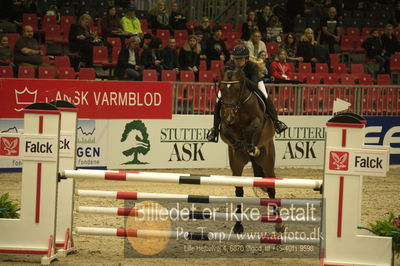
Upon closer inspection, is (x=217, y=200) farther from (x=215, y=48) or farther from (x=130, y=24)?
(x=130, y=24)

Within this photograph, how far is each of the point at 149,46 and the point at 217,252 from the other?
1011cm

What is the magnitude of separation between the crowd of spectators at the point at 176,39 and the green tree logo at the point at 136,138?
1.98m

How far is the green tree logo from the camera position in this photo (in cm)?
1480

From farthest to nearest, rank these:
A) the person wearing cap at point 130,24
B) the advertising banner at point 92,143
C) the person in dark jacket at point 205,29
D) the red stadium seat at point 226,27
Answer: the red stadium seat at point 226,27
the person in dark jacket at point 205,29
the person wearing cap at point 130,24
the advertising banner at point 92,143

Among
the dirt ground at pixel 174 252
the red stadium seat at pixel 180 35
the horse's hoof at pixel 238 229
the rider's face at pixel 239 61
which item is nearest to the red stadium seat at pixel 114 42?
the red stadium seat at pixel 180 35

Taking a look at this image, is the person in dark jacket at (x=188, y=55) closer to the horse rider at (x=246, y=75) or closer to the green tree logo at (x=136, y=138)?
the green tree logo at (x=136, y=138)

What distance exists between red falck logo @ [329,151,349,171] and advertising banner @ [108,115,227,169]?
779cm

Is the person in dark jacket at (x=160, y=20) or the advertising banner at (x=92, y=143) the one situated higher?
the person in dark jacket at (x=160, y=20)

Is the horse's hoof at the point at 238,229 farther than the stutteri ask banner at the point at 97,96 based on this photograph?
No

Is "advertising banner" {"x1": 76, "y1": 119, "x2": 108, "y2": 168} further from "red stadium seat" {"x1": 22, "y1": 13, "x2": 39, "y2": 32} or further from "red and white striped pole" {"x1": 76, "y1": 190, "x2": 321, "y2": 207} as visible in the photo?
"red and white striped pole" {"x1": 76, "y1": 190, "x2": 321, "y2": 207}

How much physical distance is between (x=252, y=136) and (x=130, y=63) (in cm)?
766

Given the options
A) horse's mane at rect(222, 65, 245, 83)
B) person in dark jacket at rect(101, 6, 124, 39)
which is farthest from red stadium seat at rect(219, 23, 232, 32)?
horse's mane at rect(222, 65, 245, 83)

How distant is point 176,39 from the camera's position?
1981 cm

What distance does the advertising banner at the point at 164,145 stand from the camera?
1477 centimetres
